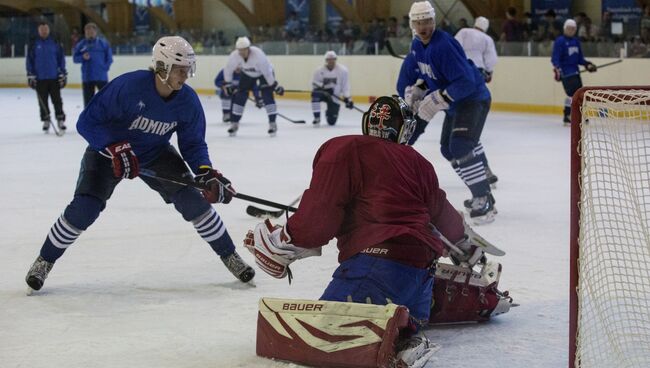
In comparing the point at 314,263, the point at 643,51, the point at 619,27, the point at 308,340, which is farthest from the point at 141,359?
the point at 619,27

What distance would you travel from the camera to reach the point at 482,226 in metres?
5.98

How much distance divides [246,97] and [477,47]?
9.10ft

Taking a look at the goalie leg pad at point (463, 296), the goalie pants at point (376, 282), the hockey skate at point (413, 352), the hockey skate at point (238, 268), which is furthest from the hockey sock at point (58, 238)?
the hockey skate at point (413, 352)

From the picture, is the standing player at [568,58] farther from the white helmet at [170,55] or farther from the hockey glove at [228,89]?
the white helmet at [170,55]

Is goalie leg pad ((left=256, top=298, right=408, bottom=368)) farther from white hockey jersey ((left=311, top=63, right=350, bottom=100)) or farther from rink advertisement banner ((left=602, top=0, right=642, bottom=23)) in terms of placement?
rink advertisement banner ((left=602, top=0, right=642, bottom=23))

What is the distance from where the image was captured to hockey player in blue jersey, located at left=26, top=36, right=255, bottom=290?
13.8 ft

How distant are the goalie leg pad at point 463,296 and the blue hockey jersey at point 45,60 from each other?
354 inches

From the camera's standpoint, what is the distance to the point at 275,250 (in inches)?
131

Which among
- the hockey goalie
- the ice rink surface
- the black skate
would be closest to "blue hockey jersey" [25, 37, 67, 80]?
the black skate

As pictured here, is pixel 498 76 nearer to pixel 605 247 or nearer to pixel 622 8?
pixel 622 8

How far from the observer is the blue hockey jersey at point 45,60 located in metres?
11.9

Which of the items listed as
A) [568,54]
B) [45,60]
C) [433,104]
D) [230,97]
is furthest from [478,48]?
[433,104]

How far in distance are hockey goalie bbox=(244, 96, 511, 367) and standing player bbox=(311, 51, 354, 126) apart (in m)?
9.77

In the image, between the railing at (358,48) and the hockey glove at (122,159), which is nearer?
the hockey glove at (122,159)
